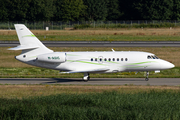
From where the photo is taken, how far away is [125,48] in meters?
54.8

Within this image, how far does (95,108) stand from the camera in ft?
56.3

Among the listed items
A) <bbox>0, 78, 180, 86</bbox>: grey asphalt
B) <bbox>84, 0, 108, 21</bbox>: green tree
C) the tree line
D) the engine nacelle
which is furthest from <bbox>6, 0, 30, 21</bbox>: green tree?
the engine nacelle

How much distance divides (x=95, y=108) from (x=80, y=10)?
344 feet

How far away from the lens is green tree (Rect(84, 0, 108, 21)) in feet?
403

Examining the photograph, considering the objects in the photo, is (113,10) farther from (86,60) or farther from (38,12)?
(86,60)

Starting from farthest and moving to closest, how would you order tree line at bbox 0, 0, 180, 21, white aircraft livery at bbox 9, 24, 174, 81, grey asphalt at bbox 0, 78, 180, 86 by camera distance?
tree line at bbox 0, 0, 180, 21
white aircraft livery at bbox 9, 24, 174, 81
grey asphalt at bbox 0, 78, 180, 86

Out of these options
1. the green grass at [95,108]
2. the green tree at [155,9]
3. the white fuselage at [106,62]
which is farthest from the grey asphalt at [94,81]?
the green tree at [155,9]

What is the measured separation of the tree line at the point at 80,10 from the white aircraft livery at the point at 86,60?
8193cm

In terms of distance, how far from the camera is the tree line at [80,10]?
114 metres

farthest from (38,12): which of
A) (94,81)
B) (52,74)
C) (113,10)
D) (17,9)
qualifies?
(94,81)

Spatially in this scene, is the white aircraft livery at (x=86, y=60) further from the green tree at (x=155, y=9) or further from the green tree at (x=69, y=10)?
the green tree at (x=155, y=9)

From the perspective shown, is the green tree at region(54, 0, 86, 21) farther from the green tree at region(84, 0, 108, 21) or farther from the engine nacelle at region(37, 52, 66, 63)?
the engine nacelle at region(37, 52, 66, 63)

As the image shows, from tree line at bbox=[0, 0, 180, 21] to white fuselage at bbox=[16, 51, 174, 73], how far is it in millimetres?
82641

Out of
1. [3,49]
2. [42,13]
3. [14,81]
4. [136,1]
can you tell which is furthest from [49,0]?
[14,81]
